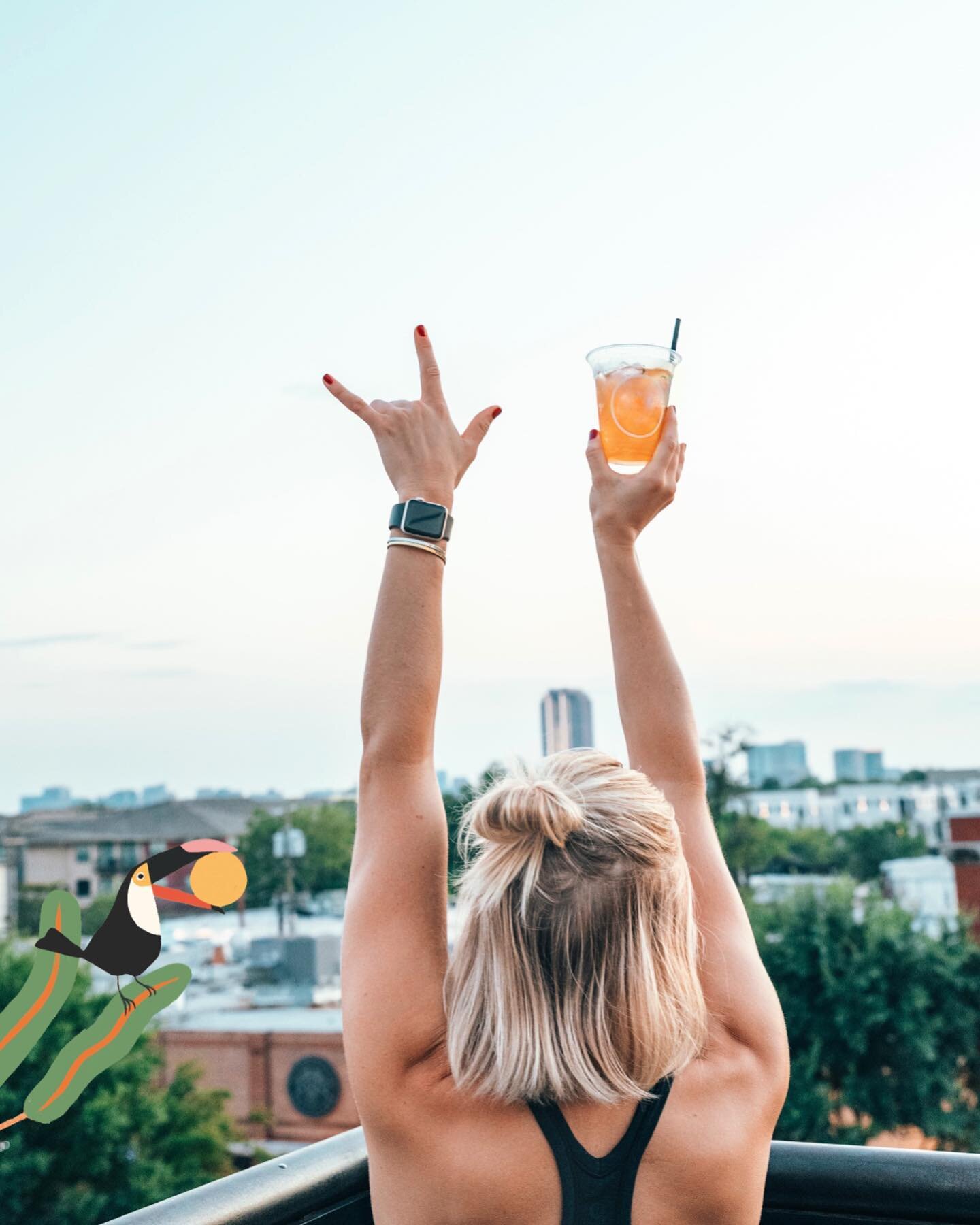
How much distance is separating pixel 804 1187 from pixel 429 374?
108 centimetres

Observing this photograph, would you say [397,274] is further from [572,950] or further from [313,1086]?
[313,1086]

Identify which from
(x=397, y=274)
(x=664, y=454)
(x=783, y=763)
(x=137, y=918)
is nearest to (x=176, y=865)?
(x=137, y=918)

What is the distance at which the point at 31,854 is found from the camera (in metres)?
6.30

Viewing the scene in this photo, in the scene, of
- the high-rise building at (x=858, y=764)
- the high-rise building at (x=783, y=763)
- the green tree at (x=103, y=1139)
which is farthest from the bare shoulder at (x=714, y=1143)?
the high-rise building at (x=858, y=764)

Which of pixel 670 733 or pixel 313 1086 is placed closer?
pixel 670 733

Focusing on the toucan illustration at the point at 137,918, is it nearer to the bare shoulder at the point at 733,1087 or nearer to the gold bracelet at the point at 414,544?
the gold bracelet at the point at 414,544

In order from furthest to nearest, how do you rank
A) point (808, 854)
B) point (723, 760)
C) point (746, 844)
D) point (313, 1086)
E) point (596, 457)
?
point (808, 854)
point (746, 844)
point (723, 760)
point (313, 1086)
point (596, 457)

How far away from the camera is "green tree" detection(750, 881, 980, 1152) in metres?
17.3

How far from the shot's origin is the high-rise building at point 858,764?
5534cm

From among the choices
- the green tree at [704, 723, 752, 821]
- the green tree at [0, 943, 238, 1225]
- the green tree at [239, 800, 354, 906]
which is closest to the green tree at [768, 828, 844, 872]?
the green tree at [704, 723, 752, 821]

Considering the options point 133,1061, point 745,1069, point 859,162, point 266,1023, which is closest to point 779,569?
point 266,1023

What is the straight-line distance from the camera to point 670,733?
3.58 ft

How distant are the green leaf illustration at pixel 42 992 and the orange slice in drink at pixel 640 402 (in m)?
0.78

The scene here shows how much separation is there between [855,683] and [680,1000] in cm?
3698
